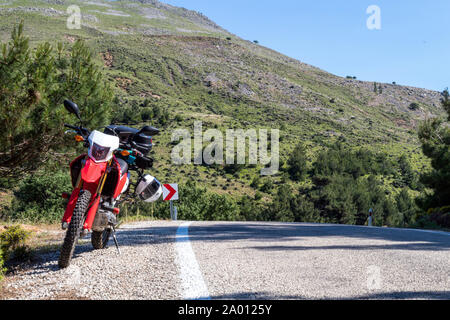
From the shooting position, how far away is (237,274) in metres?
3.83

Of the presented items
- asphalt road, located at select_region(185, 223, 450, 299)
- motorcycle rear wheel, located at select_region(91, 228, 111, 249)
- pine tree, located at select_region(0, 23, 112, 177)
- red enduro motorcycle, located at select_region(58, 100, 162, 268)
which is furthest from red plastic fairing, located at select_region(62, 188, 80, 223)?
pine tree, located at select_region(0, 23, 112, 177)

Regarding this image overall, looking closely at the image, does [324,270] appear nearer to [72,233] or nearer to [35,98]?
[72,233]

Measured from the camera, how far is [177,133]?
6388cm

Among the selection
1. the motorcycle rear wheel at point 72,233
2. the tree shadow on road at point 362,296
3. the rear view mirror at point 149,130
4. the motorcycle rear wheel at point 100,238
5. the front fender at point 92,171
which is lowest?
the motorcycle rear wheel at point 100,238

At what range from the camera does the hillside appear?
7419 cm

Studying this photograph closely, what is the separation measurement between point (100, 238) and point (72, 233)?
1265 millimetres

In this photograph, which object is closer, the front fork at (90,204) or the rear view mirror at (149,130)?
the front fork at (90,204)

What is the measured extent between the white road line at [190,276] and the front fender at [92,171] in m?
1.32

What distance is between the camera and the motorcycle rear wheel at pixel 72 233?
12.5ft

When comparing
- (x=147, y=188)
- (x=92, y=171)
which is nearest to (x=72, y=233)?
(x=92, y=171)

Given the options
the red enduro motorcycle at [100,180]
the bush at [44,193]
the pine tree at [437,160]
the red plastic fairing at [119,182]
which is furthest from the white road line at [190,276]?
the pine tree at [437,160]

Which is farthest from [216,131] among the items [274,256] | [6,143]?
[274,256]

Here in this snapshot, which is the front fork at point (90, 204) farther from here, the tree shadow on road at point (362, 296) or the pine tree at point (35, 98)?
the pine tree at point (35, 98)

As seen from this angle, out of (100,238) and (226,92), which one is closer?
Result: (100,238)
